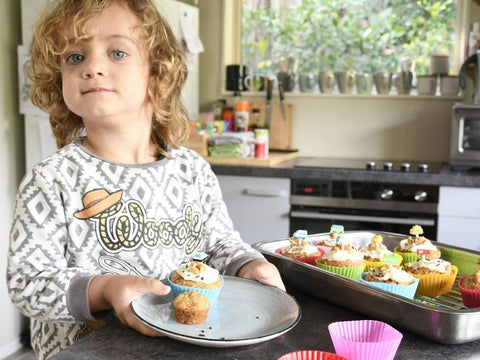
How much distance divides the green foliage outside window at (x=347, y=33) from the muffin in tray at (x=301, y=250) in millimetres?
2332

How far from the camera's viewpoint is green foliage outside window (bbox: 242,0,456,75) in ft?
10.8

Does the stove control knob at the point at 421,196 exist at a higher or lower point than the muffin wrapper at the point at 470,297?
lower

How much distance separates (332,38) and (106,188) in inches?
99.1

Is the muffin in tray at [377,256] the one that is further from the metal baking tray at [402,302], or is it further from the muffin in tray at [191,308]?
the muffin in tray at [191,308]

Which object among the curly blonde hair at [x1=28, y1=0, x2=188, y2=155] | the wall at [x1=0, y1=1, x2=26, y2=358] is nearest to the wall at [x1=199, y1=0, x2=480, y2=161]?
the wall at [x1=0, y1=1, x2=26, y2=358]

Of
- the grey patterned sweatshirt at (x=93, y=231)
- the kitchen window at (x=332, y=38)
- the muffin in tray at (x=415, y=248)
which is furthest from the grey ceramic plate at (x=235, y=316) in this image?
the kitchen window at (x=332, y=38)

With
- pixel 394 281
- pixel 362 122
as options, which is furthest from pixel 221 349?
pixel 362 122

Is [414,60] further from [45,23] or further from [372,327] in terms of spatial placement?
[372,327]

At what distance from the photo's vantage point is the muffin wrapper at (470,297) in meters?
1.01

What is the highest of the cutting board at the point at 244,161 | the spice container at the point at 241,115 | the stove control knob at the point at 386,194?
the spice container at the point at 241,115

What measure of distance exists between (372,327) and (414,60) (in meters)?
2.73

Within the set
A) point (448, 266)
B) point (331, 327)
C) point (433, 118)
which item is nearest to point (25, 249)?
point (331, 327)

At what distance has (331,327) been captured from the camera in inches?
32.6

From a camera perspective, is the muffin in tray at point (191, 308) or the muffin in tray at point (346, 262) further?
the muffin in tray at point (346, 262)
